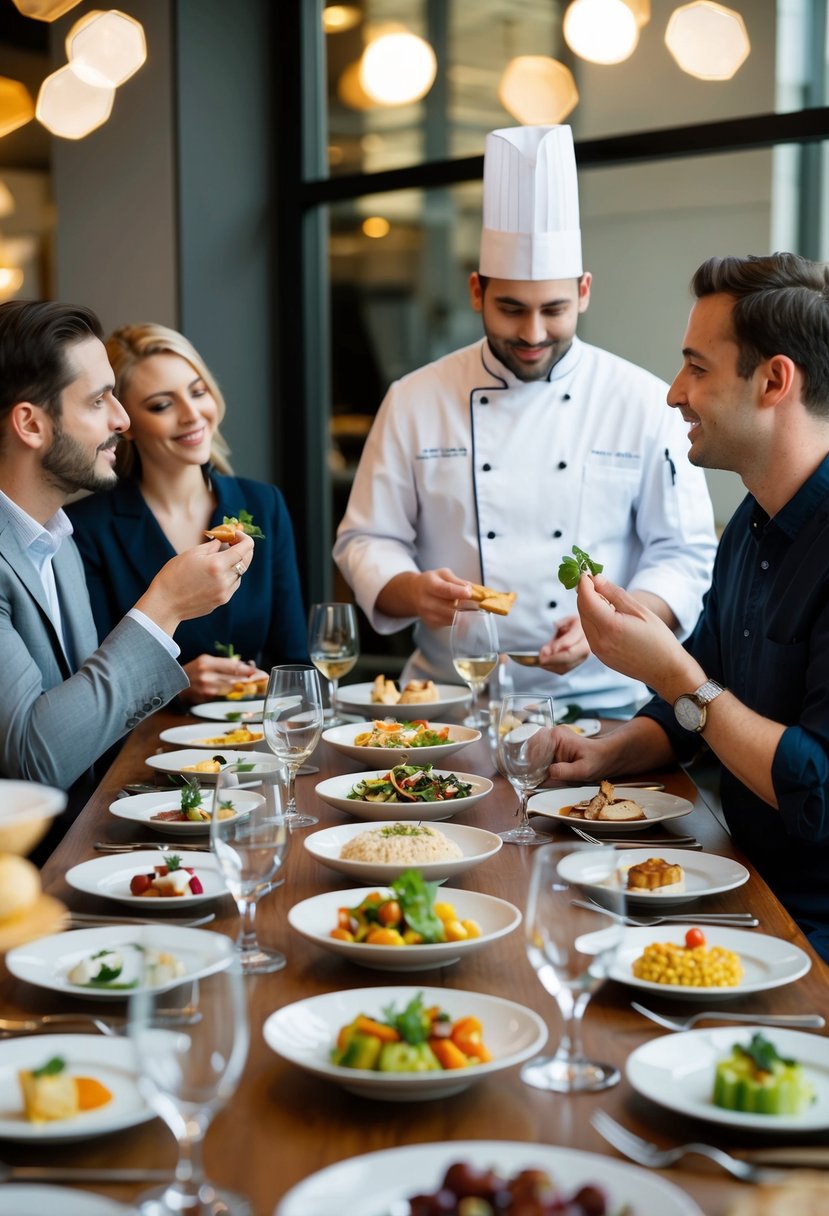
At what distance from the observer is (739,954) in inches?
54.7

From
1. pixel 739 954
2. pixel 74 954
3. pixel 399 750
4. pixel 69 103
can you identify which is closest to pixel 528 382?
pixel 399 750

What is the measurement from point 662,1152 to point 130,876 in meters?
0.83

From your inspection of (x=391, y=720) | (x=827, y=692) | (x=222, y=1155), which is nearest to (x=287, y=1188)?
(x=222, y=1155)

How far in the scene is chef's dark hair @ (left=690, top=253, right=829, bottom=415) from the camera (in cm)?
206

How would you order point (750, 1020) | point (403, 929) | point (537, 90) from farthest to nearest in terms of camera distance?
point (537, 90) → point (403, 929) → point (750, 1020)

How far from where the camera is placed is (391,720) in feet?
8.64

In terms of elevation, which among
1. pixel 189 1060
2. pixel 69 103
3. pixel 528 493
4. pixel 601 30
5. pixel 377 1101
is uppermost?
pixel 601 30

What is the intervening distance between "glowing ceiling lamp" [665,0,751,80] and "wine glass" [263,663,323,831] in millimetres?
2877

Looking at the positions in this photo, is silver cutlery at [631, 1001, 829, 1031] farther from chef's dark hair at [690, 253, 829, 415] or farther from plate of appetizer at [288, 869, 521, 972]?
chef's dark hair at [690, 253, 829, 415]

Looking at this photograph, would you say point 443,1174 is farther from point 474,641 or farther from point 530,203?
point 530,203

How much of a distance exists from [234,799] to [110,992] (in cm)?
22

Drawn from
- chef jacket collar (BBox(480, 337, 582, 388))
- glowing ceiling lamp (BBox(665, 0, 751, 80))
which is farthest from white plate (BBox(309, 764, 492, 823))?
glowing ceiling lamp (BBox(665, 0, 751, 80))

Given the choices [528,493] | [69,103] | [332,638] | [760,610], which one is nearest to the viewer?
[760,610]

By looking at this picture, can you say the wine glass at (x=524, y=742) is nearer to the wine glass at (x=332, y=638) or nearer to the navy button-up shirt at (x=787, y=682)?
the navy button-up shirt at (x=787, y=682)
